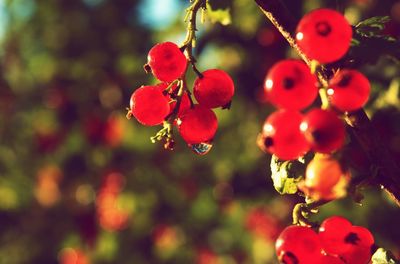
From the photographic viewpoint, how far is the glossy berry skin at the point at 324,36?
1327mm

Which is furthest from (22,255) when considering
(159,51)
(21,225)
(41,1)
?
(159,51)

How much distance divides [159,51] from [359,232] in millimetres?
855

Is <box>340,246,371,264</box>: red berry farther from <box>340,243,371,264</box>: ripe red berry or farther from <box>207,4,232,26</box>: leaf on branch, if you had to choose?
<box>207,4,232,26</box>: leaf on branch

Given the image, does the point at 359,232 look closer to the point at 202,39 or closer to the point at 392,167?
the point at 392,167

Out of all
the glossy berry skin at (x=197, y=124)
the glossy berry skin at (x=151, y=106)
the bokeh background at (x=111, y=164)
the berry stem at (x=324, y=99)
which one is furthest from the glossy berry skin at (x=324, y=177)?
the bokeh background at (x=111, y=164)

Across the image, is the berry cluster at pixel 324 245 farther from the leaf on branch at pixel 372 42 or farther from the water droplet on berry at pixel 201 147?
the leaf on branch at pixel 372 42

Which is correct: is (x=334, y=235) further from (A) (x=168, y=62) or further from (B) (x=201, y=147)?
(A) (x=168, y=62)

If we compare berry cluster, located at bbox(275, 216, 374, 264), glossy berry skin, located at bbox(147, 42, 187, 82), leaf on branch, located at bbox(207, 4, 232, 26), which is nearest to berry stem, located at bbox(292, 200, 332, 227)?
berry cluster, located at bbox(275, 216, 374, 264)

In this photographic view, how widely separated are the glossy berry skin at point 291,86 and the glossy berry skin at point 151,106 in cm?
42

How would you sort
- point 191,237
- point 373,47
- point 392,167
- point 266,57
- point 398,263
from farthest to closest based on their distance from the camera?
point 191,237 < point 266,57 < point 373,47 < point 398,263 < point 392,167

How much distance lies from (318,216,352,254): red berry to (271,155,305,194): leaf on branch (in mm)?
160

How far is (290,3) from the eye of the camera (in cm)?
298

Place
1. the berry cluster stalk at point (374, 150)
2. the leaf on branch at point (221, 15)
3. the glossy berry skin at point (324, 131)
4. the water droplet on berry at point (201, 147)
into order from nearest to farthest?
the glossy berry skin at point (324, 131)
the berry cluster stalk at point (374, 150)
the water droplet on berry at point (201, 147)
the leaf on branch at point (221, 15)

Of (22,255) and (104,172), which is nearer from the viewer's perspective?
(104,172)
